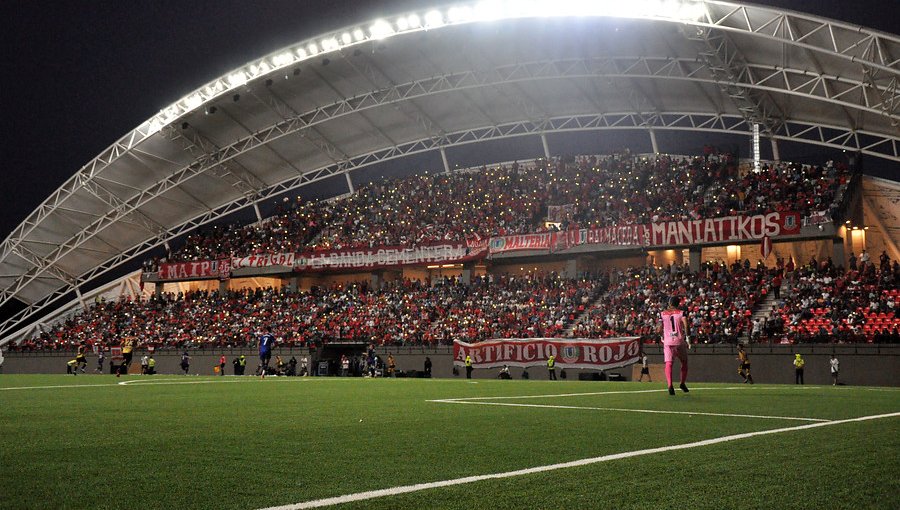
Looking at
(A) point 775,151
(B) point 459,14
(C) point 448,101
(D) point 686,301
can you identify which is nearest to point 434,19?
(B) point 459,14

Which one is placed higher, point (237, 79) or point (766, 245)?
point (237, 79)

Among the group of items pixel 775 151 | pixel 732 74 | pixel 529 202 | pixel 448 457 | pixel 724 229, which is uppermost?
pixel 732 74

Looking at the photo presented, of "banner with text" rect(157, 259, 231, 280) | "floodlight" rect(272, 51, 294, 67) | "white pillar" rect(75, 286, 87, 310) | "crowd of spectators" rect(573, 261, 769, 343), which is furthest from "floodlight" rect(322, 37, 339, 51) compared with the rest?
"white pillar" rect(75, 286, 87, 310)

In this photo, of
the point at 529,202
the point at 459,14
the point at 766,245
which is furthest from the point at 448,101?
the point at 766,245

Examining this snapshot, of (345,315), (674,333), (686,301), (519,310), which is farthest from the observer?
(345,315)

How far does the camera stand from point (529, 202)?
149 feet

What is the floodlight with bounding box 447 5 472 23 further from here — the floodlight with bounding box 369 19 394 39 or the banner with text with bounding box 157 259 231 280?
the banner with text with bounding box 157 259 231 280

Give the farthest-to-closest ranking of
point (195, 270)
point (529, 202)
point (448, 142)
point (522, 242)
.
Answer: point (195, 270)
point (448, 142)
point (529, 202)
point (522, 242)

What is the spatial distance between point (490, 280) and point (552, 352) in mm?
10810

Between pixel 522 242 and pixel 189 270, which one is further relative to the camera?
pixel 189 270

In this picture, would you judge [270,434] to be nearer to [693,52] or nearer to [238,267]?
[693,52]

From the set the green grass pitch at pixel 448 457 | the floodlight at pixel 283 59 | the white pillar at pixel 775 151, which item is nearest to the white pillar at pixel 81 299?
the floodlight at pixel 283 59

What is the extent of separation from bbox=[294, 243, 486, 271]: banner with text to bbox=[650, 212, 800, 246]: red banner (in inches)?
410

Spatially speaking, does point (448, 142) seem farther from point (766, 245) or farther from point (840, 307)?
point (840, 307)
